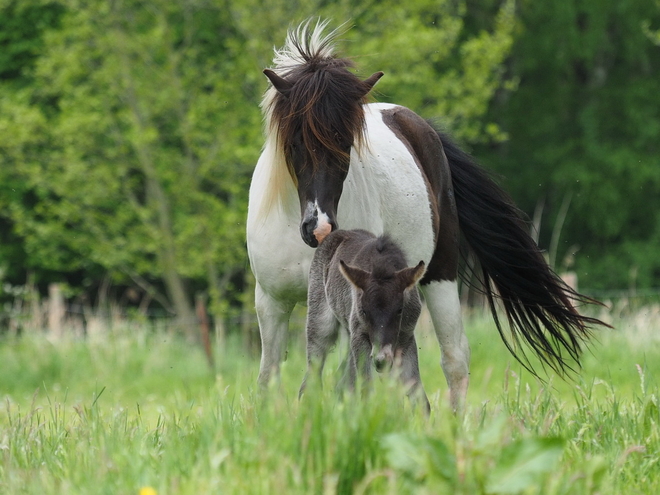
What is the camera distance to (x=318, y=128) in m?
4.50

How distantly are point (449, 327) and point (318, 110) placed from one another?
175 cm

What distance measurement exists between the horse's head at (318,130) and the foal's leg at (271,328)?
0.72 m

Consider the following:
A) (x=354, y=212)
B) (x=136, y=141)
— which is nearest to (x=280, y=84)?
(x=354, y=212)

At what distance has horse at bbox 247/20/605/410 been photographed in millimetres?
4543

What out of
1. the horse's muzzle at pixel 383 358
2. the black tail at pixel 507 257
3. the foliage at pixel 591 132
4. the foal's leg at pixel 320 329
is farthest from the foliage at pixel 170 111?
the horse's muzzle at pixel 383 358

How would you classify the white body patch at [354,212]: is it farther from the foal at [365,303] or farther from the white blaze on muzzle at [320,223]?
the foal at [365,303]

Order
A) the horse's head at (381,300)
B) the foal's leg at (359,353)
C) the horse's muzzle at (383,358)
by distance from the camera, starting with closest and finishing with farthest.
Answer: the horse's muzzle at (383,358) → the horse's head at (381,300) → the foal's leg at (359,353)

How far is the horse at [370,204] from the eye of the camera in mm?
4543

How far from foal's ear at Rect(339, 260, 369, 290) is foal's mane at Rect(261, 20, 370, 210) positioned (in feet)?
2.28

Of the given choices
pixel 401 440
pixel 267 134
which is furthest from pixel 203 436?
pixel 267 134

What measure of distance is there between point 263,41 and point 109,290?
33.3 feet

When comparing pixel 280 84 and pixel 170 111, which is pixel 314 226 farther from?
pixel 170 111

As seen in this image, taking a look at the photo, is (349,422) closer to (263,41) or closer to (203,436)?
(203,436)

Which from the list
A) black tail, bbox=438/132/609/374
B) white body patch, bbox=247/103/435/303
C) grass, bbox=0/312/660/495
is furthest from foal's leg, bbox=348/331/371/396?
black tail, bbox=438/132/609/374
